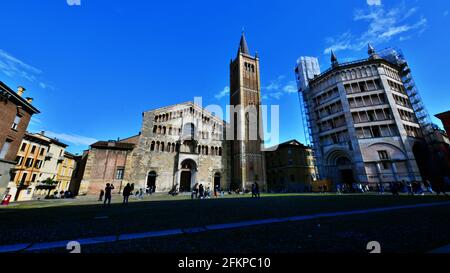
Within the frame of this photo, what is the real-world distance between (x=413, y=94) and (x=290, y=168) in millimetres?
27431

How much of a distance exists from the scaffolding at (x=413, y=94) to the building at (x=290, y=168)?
65.6 feet

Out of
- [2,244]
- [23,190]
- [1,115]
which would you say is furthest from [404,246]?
[23,190]

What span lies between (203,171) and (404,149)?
109 ft

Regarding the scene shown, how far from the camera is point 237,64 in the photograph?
46219 mm

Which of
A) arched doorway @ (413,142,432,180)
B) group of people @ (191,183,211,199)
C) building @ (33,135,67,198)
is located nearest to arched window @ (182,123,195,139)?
group of people @ (191,183,211,199)

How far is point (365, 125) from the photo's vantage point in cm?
3234

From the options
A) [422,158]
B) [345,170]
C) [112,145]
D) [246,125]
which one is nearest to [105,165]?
[112,145]

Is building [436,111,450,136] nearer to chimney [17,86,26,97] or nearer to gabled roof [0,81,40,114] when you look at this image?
gabled roof [0,81,40,114]

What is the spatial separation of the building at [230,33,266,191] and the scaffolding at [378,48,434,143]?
28535 mm

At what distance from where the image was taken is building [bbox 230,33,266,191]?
1442 inches

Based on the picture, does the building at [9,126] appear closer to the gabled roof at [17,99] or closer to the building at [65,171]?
the gabled roof at [17,99]

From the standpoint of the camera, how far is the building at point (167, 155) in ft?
98.9

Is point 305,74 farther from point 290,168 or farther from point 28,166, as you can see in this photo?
point 28,166
